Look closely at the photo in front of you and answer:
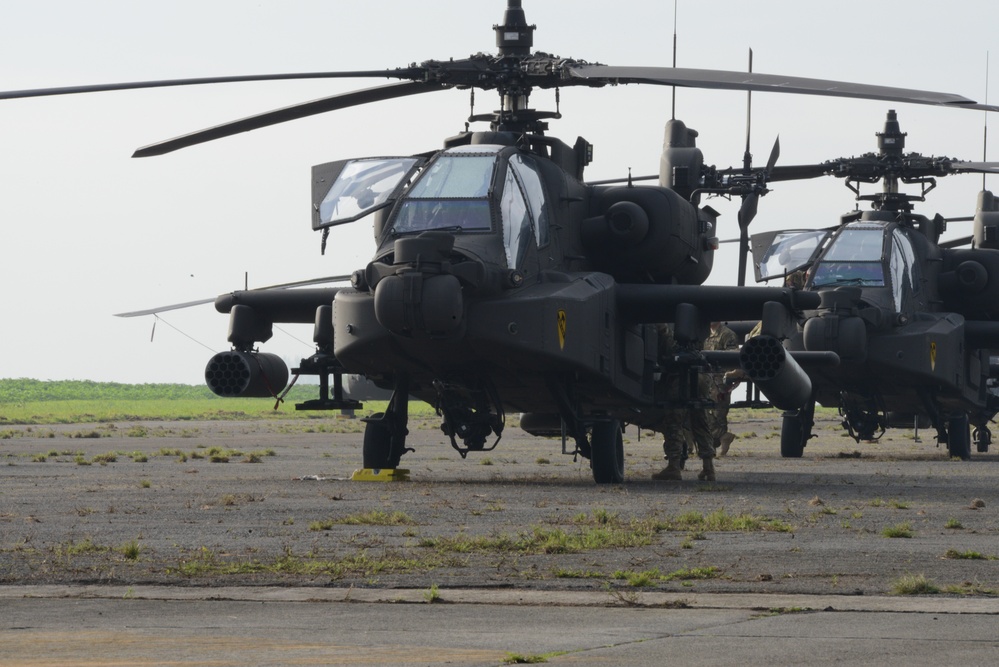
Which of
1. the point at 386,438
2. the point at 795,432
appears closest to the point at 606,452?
the point at 386,438

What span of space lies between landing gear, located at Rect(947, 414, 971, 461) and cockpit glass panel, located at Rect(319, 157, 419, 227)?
11.7 meters

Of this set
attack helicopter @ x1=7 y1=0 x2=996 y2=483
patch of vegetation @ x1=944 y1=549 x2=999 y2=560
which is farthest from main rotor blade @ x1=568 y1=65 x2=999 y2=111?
patch of vegetation @ x1=944 y1=549 x2=999 y2=560

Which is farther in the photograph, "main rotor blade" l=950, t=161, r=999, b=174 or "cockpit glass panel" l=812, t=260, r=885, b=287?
"main rotor blade" l=950, t=161, r=999, b=174

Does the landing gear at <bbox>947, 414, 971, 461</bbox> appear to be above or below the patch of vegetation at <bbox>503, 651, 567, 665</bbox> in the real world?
above

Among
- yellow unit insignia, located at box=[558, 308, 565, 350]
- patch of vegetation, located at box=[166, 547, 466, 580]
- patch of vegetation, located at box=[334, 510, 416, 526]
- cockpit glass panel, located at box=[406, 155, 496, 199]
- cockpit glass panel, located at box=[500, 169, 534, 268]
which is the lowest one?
patch of vegetation, located at box=[166, 547, 466, 580]

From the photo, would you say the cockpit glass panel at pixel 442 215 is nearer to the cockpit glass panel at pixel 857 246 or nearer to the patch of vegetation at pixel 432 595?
the patch of vegetation at pixel 432 595

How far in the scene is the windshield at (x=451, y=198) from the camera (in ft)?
50.7

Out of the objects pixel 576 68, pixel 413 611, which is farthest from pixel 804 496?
pixel 413 611

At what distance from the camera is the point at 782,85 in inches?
513

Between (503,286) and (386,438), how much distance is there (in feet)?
8.58

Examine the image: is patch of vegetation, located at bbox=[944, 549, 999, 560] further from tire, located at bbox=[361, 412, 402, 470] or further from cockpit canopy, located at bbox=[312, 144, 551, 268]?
tire, located at bbox=[361, 412, 402, 470]

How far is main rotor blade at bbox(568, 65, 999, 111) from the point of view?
12.4 m

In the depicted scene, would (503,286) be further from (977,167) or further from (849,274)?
(977,167)

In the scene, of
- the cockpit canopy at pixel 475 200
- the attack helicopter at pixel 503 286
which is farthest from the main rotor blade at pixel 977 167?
the cockpit canopy at pixel 475 200
